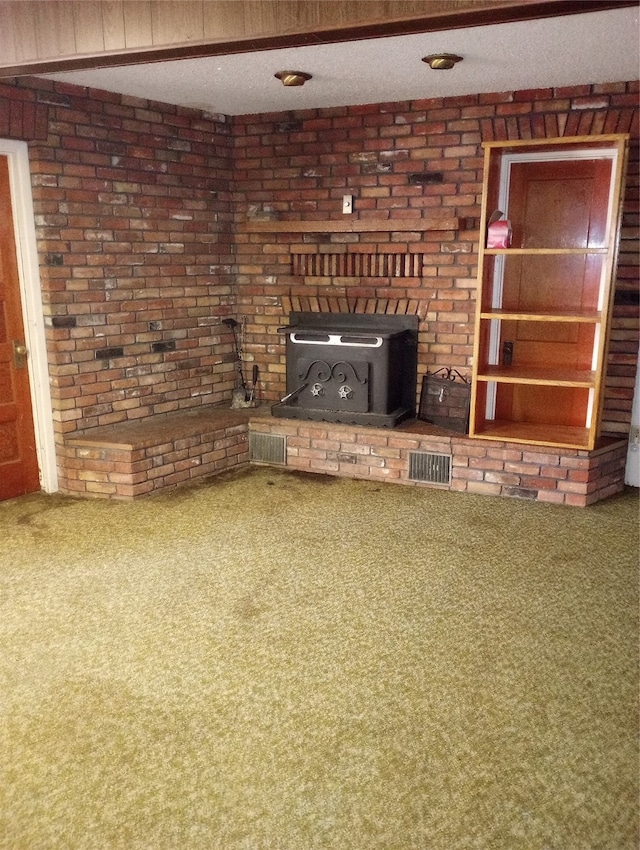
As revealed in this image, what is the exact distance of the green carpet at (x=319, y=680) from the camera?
1857 millimetres

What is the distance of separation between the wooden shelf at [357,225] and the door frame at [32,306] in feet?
5.12

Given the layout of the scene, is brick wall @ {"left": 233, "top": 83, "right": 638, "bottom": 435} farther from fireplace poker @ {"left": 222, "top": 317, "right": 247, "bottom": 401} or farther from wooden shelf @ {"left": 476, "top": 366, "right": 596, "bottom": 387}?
wooden shelf @ {"left": 476, "top": 366, "right": 596, "bottom": 387}

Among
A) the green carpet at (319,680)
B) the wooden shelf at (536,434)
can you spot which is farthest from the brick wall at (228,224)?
the green carpet at (319,680)


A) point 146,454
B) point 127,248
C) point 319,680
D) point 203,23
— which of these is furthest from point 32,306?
point 319,680

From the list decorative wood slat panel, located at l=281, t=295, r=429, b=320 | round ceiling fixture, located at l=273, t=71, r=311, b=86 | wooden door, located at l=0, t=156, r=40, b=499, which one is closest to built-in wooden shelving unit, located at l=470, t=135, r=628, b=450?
decorative wood slat panel, located at l=281, t=295, r=429, b=320

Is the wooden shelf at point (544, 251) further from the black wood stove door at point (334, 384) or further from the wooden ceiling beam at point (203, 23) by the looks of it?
the wooden ceiling beam at point (203, 23)

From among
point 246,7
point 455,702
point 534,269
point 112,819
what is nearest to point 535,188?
point 534,269

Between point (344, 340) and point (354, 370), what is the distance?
202 mm

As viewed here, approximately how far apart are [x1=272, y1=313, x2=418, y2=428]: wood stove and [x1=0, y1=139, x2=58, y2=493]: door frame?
1.47 m

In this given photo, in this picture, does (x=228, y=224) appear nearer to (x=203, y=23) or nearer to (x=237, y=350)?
(x=237, y=350)

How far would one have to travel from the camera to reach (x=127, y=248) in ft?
14.4

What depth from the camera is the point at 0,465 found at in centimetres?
412

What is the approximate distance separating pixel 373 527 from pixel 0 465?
2.22m

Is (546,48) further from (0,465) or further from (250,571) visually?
(0,465)
